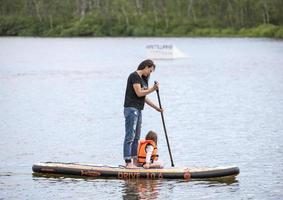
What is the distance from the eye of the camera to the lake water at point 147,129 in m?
17.7

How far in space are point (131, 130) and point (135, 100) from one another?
2.20ft

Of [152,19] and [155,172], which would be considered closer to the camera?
[155,172]

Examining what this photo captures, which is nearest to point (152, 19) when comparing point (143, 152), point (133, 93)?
point (143, 152)

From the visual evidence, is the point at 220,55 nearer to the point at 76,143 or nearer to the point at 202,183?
the point at 76,143

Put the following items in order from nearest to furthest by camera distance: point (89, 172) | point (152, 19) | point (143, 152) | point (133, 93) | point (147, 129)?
point (133, 93), point (89, 172), point (143, 152), point (147, 129), point (152, 19)

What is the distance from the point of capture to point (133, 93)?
59.5ft

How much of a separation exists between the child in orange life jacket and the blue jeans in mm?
149

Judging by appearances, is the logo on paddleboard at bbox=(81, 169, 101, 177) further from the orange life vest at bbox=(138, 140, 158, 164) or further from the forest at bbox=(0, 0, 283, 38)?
the forest at bbox=(0, 0, 283, 38)

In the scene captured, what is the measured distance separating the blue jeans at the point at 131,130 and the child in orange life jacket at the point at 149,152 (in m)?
0.15

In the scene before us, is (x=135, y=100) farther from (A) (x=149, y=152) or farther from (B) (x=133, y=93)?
(A) (x=149, y=152)

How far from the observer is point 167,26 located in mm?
170125

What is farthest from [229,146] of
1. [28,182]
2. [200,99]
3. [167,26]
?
[167,26]

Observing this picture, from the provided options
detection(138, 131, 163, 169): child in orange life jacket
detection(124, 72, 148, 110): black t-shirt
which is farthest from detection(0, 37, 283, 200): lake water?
detection(124, 72, 148, 110): black t-shirt

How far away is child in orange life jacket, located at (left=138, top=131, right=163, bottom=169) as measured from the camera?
18.5m
